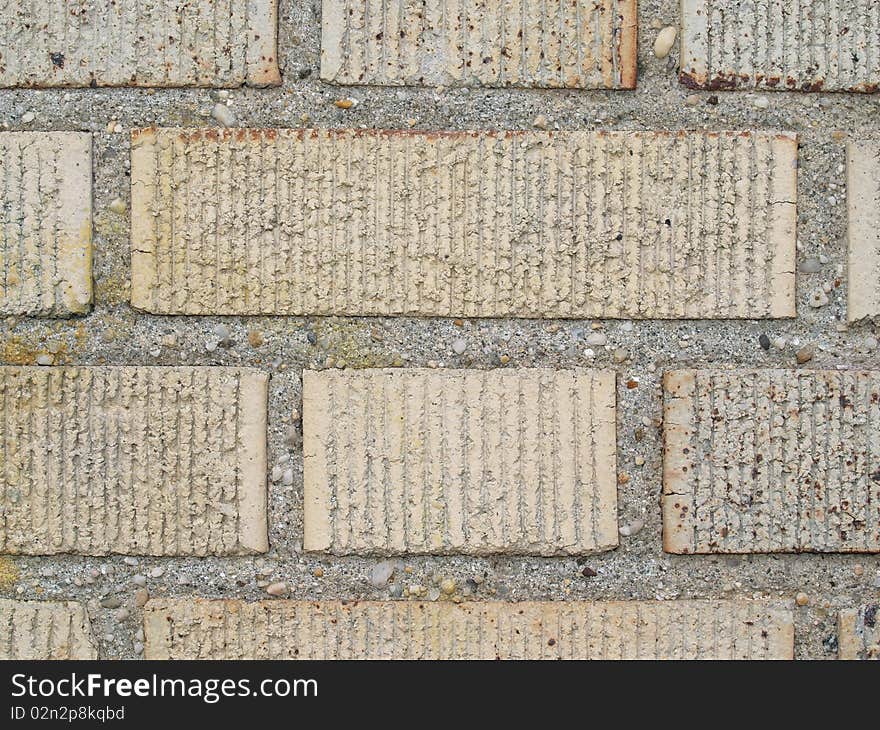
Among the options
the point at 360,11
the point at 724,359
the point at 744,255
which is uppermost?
the point at 360,11

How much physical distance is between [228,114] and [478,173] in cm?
27

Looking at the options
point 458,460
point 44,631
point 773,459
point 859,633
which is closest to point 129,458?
point 44,631

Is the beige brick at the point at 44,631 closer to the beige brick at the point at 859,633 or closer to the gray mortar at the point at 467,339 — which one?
the gray mortar at the point at 467,339

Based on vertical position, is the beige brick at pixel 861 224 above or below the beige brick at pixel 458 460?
above

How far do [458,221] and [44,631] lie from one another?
607 mm

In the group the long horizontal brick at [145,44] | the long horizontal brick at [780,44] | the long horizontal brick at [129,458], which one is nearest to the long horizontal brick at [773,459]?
the long horizontal brick at [780,44]

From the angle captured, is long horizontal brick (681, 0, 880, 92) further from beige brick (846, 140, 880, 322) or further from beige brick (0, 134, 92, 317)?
beige brick (0, 134, 92, 317)

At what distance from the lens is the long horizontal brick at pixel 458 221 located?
0.85 meters

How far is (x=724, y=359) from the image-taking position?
0.86 metres

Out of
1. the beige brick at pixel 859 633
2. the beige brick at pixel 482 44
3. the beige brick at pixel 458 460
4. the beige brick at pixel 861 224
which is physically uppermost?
the beige brick at pixel 482 44

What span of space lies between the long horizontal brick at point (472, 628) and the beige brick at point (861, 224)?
335 mm

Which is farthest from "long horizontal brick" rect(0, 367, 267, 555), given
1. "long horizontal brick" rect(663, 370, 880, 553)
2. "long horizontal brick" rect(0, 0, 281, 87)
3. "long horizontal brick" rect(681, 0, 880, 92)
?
"long horizontal brick" rect(681, 0, 880, 92)

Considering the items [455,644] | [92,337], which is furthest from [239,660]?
[92,337]

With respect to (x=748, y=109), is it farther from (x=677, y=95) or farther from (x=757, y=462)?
(x=757, y=462)
